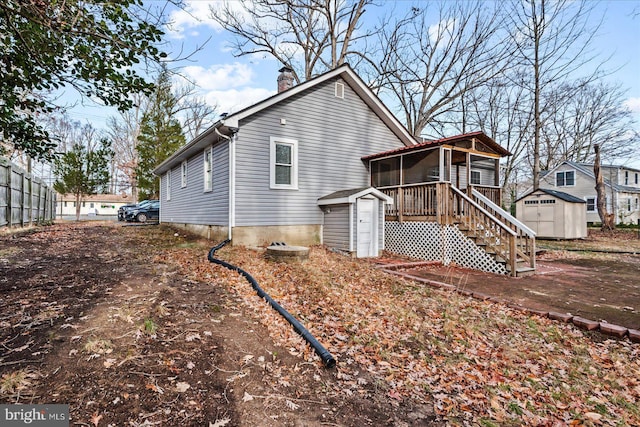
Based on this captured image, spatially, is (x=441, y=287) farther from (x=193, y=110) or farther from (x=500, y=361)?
(x=193, y=110)

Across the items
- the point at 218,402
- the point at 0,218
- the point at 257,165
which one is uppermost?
the point at 257,165

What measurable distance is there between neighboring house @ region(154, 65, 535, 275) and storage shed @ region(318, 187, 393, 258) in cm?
3

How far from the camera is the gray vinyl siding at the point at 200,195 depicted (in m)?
9.66

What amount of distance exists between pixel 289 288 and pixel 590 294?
223 inches

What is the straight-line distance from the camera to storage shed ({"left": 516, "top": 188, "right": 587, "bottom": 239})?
52.7 ft

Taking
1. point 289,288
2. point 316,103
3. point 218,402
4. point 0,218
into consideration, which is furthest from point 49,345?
point 0,218

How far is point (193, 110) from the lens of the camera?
98.6 feet

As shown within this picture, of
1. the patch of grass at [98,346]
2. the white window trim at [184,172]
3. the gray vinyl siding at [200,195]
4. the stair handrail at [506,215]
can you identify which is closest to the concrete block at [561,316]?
the stair handrail at [506,215]

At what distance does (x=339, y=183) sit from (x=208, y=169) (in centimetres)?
467

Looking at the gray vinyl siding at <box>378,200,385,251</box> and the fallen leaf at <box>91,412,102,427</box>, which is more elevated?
the gray vinyl siding at <box>378,200,385,251</box>

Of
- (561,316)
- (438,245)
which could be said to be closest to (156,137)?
(438,245)

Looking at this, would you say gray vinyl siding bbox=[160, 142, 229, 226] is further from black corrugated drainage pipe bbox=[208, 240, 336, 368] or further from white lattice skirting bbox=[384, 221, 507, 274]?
white lattice skirting bbox=[384, 221, 507, 274]

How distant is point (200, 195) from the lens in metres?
11.8

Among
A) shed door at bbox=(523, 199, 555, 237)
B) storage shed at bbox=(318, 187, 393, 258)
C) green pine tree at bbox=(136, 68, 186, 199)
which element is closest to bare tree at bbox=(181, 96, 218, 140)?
green pine tree at bbox=(136, 68, 186, 199)
